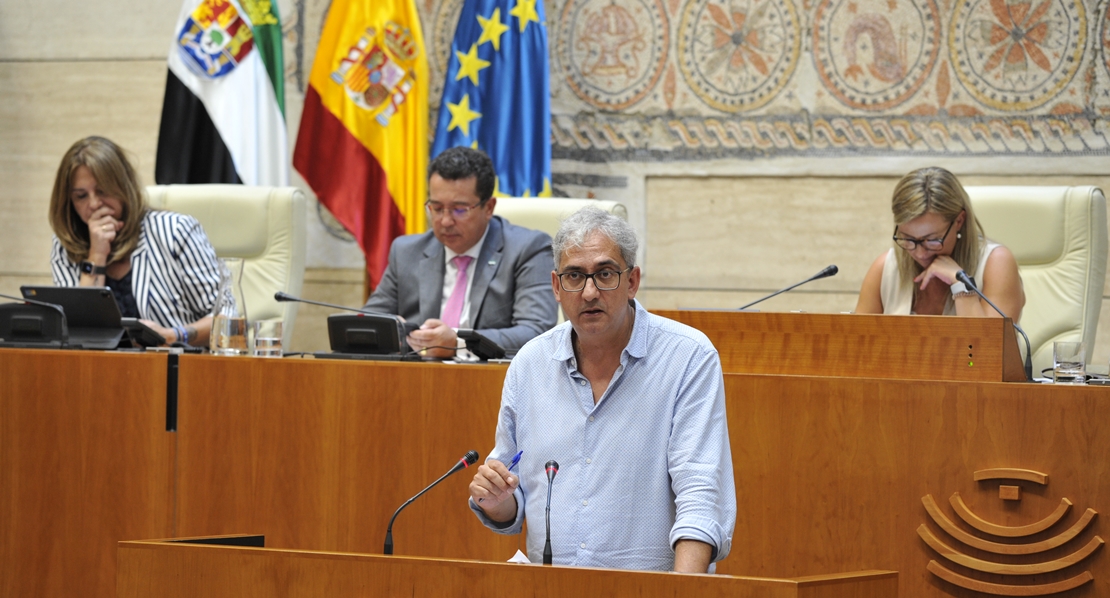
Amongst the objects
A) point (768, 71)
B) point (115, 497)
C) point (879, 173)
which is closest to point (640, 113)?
point (768, 71)

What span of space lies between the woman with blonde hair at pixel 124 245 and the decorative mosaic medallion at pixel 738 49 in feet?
7.20

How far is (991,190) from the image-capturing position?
3668mm

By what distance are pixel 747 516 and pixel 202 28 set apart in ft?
11.0

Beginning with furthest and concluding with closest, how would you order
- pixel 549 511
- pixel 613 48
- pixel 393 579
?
1. pixel 613 48
2. pixel 549 511
3. pixel 393 579

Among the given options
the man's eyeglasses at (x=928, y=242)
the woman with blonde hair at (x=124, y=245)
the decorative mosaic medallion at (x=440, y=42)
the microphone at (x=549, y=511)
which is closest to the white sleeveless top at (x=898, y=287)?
the man's eyeglasses at (x=928, y=242)

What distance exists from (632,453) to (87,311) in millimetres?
1802

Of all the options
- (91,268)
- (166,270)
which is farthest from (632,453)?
(91,268)

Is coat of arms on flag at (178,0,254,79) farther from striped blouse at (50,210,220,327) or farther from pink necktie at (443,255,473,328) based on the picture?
pink necktie at (443,255,473,328)

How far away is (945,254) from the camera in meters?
3.35

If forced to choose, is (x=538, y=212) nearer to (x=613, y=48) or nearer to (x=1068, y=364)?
(x=613, y=48)

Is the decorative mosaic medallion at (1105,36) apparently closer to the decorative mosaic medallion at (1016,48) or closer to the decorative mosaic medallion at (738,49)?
the decorative mosaic medallion at (1016,48)

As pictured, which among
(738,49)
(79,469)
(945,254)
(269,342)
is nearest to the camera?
(79,469)

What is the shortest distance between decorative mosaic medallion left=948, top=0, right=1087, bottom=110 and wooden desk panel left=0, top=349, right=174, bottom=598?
3272mm

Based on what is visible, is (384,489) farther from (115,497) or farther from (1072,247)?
(1072,247)
